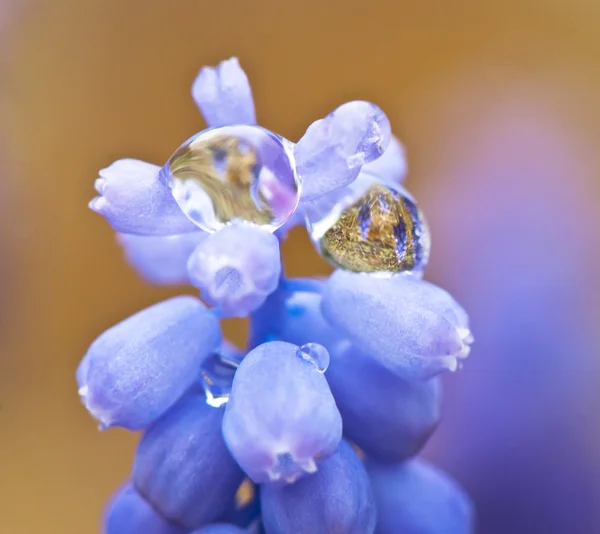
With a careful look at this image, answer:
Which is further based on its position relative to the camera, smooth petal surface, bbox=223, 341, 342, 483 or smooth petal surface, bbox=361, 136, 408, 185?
smooth petal surface, bbox=361, 136, 408, 185

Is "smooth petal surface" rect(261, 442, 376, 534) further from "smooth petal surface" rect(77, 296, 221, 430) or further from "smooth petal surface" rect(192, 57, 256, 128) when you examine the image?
"smooth petal surface" rect(192, 57, 256, 128)

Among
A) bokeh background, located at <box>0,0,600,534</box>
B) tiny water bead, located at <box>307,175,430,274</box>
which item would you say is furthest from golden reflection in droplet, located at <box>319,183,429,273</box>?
bokeh background, located at <box>0,0,600,534</box>

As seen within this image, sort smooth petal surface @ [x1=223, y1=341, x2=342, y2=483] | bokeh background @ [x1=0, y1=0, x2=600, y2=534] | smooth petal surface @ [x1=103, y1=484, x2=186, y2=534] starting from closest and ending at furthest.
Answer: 1. smooth petal surface @ [x1=223, y1=341, x2=342, y2=483]
2. smooth petal surface @ [x1=103, y1=484, x2=186, y2=534]
3. bokeh background @ [x1=0, y1=0, x2=600, y2=534]

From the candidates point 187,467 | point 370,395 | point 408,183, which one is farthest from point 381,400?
point 408,183

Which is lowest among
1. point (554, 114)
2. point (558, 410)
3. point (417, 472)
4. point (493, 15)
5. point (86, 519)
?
point (86, 519)

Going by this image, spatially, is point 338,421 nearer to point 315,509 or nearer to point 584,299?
point 315,509

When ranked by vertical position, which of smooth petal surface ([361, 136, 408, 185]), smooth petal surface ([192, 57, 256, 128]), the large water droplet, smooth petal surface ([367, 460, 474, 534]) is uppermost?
smooth petal surface ([192, 57, 256, 128])

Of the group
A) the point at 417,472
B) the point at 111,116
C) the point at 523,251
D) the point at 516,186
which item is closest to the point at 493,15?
the point at 516,186
